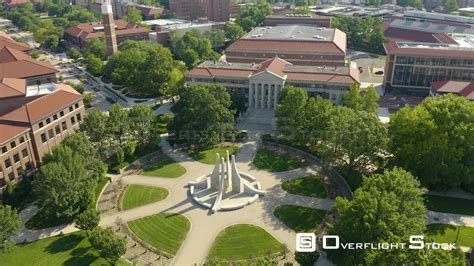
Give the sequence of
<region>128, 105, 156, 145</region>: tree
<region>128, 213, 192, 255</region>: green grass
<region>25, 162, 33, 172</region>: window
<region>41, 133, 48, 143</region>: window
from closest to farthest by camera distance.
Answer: <region>128, 213, 192, 255</region>: green grass → <region>25, 162, 33, 172</region>: window → <region>41, 133, 48, 143</region>: window → <region>128, 105, 156, 145</region>: tree

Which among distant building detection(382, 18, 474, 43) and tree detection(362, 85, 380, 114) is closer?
tree detection(362, 85, 380, 114)

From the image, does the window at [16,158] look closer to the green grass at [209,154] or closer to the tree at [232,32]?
the green grass at [209,154]

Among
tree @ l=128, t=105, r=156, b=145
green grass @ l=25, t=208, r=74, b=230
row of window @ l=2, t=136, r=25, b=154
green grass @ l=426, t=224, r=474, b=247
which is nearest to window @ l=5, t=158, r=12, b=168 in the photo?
row of window @ l=2, t=136, r=25, b=154

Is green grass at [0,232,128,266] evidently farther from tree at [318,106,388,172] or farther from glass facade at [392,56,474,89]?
glass facade at [392,56,474,89]

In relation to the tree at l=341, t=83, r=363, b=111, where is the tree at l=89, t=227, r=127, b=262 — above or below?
below

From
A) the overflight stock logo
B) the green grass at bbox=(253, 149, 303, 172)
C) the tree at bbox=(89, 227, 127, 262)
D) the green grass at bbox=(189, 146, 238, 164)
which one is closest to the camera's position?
the overflight stock logo

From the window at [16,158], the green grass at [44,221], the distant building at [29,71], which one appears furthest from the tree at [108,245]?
the distant building at [29,71]

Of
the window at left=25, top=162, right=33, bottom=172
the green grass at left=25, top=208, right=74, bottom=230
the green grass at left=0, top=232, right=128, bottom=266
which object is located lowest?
the green grass at left=0, top=232, right=128, bottom=266
